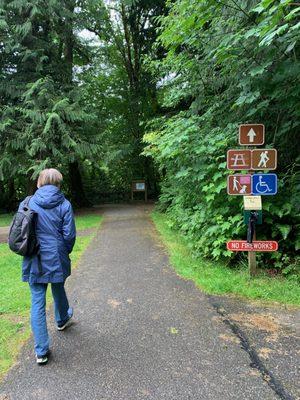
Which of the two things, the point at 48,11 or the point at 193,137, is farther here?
the point at 48,11

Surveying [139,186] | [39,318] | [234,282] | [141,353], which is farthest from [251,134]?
[139,186]

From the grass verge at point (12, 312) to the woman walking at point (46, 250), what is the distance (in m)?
0.41

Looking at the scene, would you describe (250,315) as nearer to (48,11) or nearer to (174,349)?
(174,349)

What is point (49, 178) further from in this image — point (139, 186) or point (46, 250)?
point (139, 186)

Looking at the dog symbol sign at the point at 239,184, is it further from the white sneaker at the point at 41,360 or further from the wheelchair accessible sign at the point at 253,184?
the white sneaker at the point at 41,360

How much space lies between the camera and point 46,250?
3.30 m

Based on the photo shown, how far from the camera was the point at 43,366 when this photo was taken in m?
3.07

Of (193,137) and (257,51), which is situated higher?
(257,51)

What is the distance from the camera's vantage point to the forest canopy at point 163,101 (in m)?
5.07

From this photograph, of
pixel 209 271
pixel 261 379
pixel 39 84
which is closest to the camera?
pixel 261 379

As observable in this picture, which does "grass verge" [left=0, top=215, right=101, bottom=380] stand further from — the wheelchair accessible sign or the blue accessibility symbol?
the blue accessibility symbol

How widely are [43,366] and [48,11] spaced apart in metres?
14.7

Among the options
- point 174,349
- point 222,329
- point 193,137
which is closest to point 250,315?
point 222,329

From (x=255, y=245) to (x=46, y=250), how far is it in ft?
10.5
